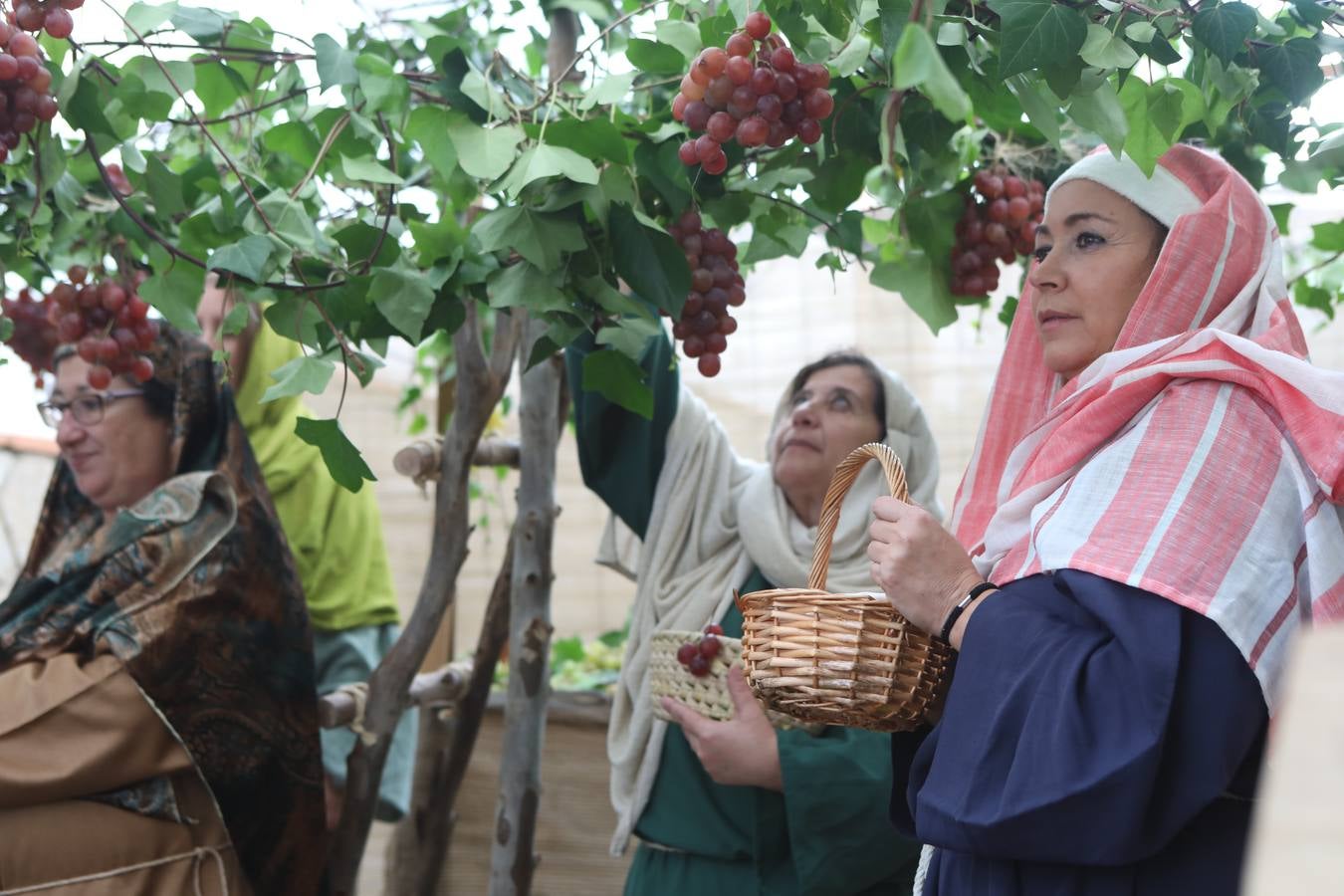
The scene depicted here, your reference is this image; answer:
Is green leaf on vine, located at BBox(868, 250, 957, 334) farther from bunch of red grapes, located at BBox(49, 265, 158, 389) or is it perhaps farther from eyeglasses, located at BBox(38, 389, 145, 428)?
eyeglasses, located at BBox(38, 389, 145, 428)

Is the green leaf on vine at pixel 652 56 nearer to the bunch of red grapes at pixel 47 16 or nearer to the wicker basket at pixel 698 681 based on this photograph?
the bunch of red grapes at pixel 47 16

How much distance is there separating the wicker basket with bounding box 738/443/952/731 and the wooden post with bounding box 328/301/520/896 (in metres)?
1.32

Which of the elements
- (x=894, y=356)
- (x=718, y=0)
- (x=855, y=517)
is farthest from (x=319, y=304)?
(x=894, y=356)

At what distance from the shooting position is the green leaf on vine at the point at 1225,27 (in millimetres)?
1294

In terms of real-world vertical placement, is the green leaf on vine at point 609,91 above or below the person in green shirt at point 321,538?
above

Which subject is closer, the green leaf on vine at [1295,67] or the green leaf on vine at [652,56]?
the green leaf on vine at [1295,67]

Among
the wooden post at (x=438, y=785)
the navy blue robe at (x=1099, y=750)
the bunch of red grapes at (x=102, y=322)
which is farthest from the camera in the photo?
the wooden post at (x=438, y=785)

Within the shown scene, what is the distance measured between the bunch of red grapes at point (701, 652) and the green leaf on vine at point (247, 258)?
86 cm

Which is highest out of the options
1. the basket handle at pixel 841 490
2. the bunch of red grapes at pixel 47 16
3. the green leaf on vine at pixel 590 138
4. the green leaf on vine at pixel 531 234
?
the bunch of red grapes at pixel 47 16

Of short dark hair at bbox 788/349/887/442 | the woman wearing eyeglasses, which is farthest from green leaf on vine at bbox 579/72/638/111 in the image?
the woman wearing eyeglasses

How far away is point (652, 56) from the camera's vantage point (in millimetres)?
1647

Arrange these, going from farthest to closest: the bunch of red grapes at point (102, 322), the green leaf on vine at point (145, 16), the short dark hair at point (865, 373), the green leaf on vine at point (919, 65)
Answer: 1. the short dark hair at point (865, 373)
2. the bunch of red grapes at point (102, 322)
3. the green leaf on vine at point (145, 16)
4. the green leaf on vine at point (919, 65)

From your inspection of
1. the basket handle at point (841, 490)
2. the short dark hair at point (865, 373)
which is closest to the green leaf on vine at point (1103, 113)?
the basket handle at point (841, 490)

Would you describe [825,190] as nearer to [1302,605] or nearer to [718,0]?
[718,0]
